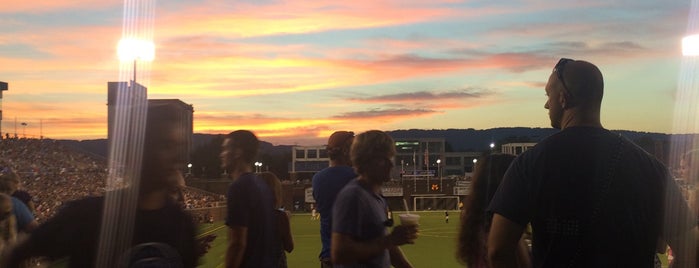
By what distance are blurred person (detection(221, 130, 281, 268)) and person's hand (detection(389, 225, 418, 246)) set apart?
50.1 inches

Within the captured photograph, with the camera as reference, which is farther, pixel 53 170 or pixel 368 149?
pixel 53 170

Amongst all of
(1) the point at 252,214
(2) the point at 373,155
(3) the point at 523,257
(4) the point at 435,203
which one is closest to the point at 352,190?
(2) the point at 373,155

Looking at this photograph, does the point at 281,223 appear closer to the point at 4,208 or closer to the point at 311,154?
the point at 4,208

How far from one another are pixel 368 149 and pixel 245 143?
150 cm

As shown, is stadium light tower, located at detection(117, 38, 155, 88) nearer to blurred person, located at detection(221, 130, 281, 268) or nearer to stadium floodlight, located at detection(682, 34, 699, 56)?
stadium floodlight, located at detection(682, 34, 699, 56)

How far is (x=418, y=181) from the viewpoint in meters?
87.1

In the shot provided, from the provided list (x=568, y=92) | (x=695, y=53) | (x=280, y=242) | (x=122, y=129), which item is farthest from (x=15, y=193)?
(x=695, y=53)

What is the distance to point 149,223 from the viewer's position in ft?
8.85

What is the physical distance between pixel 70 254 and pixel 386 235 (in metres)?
2.19

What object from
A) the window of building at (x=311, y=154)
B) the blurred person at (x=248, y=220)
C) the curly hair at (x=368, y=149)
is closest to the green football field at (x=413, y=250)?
the blurred person at (x=248, y=220)

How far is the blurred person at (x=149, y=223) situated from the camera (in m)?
2.51

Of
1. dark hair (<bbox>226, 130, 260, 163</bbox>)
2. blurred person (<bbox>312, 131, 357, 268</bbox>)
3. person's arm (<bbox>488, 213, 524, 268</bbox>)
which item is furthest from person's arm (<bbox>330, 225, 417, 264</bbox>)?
blurred person (<bbox>312, 131, 357, 268</bbox>)

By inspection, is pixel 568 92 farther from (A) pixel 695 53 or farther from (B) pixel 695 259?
(A) pixel 695 53

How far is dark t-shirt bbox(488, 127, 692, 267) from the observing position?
311 centimetres
